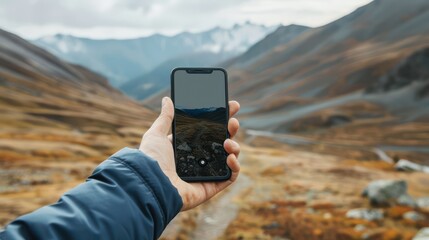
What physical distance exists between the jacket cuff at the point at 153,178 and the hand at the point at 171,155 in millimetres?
1296

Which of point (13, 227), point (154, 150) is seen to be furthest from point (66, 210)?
point (154, 150)

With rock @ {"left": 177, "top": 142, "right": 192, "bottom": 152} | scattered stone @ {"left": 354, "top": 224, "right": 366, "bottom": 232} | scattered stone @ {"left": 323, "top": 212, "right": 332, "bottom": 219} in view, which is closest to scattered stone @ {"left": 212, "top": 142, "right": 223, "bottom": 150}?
rock @ {"left": 177, "top": 142, "right": 192, "bottom": 152}

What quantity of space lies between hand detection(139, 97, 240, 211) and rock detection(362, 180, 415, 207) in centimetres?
3215

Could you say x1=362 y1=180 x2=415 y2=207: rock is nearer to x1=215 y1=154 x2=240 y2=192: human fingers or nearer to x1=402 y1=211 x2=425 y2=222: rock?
x1=402 y1=211 x2=425 y2=222: rock

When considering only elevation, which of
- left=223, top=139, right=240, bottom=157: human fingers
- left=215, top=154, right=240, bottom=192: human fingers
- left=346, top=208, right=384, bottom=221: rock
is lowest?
left=346, top=208, right=384, bottom=221: rock

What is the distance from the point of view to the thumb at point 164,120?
277 inches

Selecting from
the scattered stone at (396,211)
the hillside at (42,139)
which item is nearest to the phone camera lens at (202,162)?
the hillside at (42,139)

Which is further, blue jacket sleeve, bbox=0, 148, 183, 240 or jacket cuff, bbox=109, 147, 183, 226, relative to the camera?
jacket cuff, bbox=109, 147, 183, 226

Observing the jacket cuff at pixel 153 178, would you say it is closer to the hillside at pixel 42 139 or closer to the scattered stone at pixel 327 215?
the hillside at pixel 42 139

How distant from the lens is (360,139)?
15812cm

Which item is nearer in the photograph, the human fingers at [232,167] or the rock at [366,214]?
the human fingers at [232,167]

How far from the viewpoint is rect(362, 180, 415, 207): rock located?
36.3m

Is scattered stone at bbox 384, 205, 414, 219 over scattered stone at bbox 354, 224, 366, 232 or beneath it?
beneath

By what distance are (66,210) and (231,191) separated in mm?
41687
